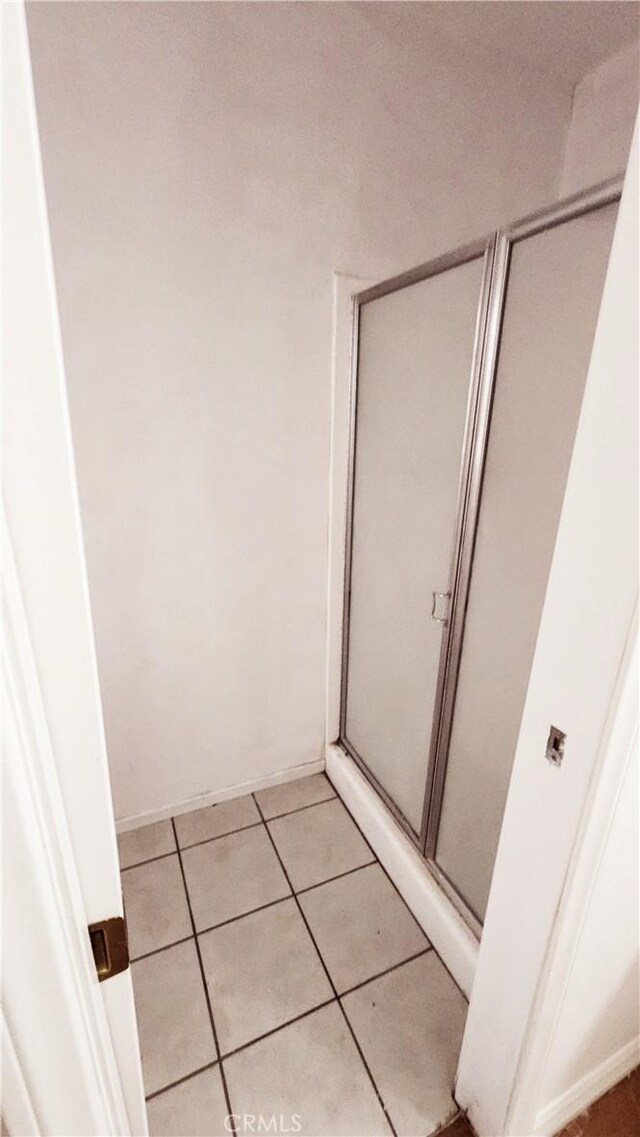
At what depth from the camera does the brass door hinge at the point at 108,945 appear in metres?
0.49

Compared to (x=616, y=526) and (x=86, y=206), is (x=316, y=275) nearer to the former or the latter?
(x=86, y=206)

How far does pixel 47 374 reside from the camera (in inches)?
13.4

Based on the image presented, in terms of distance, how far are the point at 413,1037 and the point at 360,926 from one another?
0.29m

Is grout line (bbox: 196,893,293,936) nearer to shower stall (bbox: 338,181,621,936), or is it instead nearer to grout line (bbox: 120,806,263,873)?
grout line (bbox: 120,806,263,873)

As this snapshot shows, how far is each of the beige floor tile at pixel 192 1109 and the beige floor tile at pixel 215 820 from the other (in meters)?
0.68

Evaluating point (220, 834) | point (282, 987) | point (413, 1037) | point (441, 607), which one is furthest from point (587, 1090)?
point (220, 834)

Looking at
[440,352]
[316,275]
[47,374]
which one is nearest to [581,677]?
[47,374]

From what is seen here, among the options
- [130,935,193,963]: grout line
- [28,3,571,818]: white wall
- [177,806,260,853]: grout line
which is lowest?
[130,935,193,963]: grout line

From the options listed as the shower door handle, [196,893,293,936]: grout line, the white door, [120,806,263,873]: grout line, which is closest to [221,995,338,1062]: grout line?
[196,893,293,936]: grout line

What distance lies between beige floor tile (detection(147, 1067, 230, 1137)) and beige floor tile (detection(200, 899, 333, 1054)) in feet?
0.24

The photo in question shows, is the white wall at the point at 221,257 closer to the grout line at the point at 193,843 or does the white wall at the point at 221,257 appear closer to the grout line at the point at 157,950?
the grout line at the point at 193,843

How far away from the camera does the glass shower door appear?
123cm

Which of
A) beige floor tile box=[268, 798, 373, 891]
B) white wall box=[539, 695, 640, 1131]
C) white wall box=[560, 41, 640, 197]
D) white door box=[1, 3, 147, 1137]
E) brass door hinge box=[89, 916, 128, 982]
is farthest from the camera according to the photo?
beige floor tile box=[268, 798, 373, 891]

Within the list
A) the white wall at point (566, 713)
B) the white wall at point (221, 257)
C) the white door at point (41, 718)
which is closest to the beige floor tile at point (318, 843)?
the white wall at point (221, 257)
